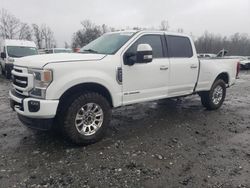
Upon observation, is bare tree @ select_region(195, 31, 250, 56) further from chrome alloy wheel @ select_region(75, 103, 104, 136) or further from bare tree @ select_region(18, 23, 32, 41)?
chrome alloy wheel @ select_region(75, 103, 104, 136)

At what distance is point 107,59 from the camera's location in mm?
4621

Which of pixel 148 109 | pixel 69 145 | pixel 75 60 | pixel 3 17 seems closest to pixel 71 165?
pixel 69 145

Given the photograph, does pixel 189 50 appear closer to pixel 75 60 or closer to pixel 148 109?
pixel 148 109

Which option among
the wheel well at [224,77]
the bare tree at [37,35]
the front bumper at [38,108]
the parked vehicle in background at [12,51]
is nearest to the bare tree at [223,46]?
the bare tree at [37,35]

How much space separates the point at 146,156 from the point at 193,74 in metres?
2.96

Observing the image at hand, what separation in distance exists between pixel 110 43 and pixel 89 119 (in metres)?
1.68

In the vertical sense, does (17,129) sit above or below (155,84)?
below

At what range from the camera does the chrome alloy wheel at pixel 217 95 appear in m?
7.26

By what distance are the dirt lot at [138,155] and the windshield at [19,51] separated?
33.2 feet

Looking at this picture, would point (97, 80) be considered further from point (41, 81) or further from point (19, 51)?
point (19, 51)

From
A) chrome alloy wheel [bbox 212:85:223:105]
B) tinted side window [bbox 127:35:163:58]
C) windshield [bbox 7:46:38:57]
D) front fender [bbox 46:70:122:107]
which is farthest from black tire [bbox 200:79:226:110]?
windshield [bbox 7:46:38:57]

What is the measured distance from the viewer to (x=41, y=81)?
13.1 ft

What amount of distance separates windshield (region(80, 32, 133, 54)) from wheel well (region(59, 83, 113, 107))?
2.48 feet

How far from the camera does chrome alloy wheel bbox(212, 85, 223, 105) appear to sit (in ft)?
23.8
